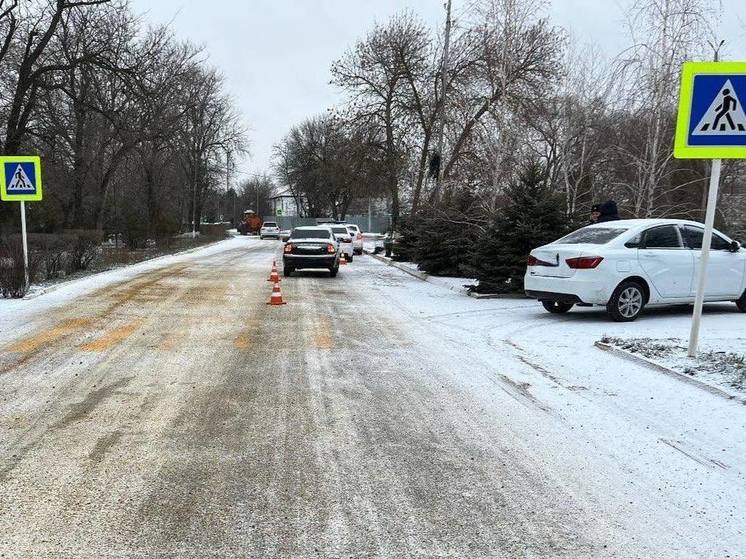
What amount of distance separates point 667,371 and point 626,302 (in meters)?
3.64

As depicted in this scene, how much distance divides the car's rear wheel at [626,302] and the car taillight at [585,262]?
62 centimetres

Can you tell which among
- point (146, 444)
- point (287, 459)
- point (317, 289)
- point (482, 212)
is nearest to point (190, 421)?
point (146, 444)

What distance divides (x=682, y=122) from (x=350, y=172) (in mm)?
29782

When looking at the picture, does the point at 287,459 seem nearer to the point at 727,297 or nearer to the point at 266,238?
the point at 727,297

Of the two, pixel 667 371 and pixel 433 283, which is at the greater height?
pixel 667 371

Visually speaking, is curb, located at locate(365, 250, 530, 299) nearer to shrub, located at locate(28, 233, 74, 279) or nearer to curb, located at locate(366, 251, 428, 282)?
curb, located at locate(366, 251, 428, 282)

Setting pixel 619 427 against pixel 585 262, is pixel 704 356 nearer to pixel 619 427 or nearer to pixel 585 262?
pixel 619 427

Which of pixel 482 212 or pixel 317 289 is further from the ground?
pixel 482 212

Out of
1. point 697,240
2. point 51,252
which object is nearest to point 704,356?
point 697,240

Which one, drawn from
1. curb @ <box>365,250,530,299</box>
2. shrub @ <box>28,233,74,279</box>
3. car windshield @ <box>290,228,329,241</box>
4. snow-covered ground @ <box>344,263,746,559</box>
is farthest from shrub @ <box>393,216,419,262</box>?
snow-covered ground @ <box>344,263,746,559</box>

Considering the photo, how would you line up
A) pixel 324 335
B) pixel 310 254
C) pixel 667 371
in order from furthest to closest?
pixel 310 254 → pixel 324 335 → pixel 667 371

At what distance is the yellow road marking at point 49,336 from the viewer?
8.13m

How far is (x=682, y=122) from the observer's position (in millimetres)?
6945

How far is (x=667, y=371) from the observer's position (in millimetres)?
6754
